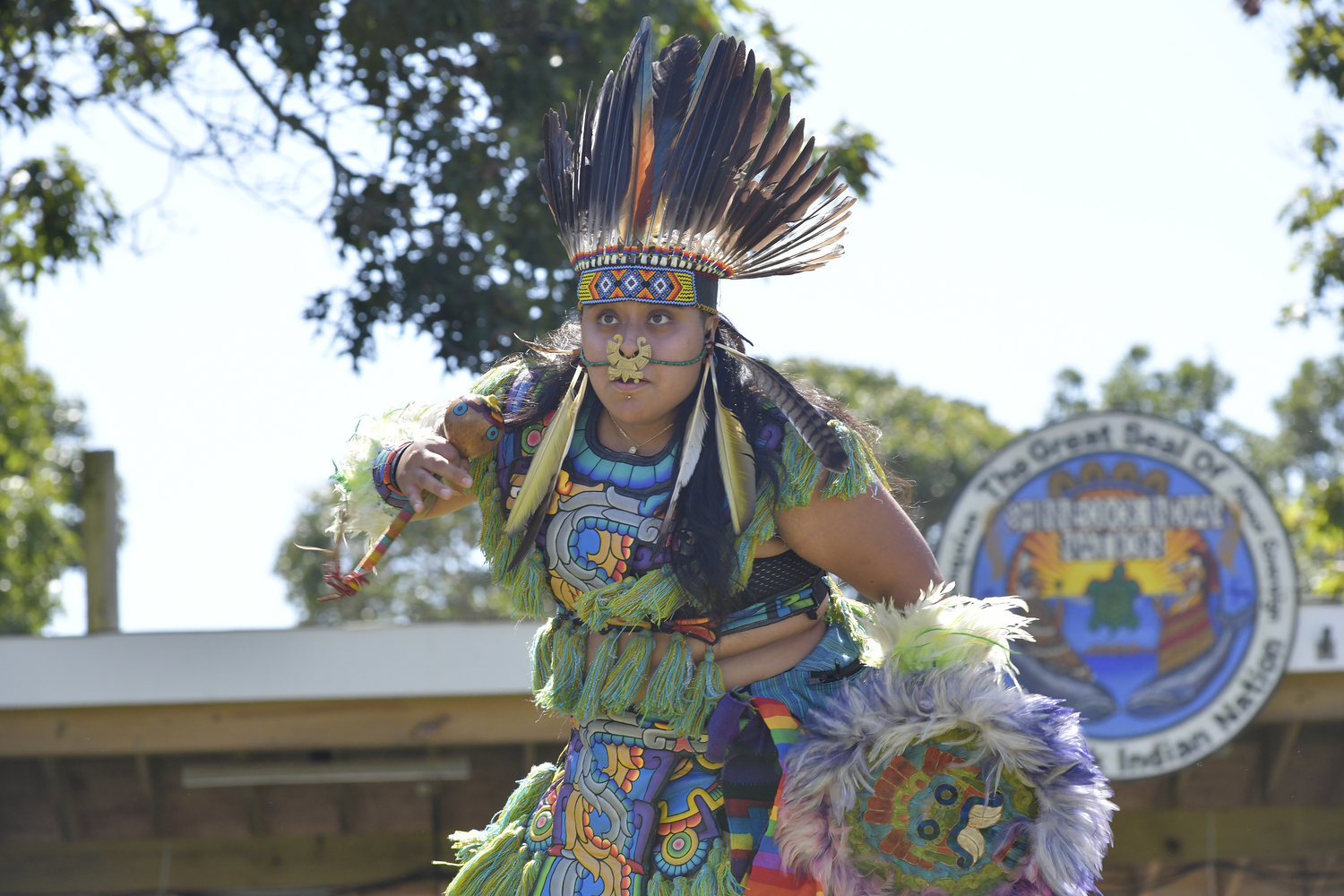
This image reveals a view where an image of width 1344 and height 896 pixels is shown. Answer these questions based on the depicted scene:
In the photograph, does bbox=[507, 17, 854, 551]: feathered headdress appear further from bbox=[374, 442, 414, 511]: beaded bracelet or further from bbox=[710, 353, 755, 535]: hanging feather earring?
bbox=[374, 442, 414, 511]: beaded bracelet

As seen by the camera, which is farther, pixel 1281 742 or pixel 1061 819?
pixel 1281 742

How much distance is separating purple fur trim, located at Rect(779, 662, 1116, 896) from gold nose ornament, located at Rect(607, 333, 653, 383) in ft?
2.20

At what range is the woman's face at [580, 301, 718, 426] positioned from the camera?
7.47ft

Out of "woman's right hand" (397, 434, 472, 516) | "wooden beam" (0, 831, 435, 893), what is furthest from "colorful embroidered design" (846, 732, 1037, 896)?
"wooden beam" (0, 831, 435, 893)

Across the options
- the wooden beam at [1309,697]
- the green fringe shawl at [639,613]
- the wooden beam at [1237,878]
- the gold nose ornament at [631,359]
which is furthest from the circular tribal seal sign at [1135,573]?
the gold nose ornament at [631,359]

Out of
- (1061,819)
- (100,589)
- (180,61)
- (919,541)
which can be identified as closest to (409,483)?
(919,541)

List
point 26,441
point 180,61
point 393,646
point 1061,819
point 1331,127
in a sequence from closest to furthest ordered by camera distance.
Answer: point 1061,819
point 393,646
point 180,61
point 1331,127
point 26,441

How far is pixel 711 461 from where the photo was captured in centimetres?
233

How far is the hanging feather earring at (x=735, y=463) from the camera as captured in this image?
2.27 m

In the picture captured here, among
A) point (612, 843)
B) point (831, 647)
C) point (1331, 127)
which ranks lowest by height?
point (612, 843)

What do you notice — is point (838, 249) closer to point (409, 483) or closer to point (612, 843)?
point (409, 483)

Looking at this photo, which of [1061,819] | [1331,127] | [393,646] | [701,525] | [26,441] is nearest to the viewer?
[1061,819]

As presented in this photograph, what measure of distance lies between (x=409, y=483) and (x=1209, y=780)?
4951 millimetres

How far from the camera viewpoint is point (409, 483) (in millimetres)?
2305
